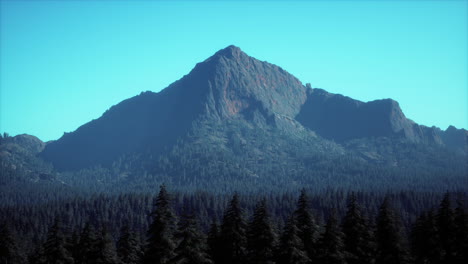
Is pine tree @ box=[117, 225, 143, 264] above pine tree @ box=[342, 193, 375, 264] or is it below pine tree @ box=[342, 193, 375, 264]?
below

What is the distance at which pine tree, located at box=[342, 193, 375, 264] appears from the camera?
52219mm

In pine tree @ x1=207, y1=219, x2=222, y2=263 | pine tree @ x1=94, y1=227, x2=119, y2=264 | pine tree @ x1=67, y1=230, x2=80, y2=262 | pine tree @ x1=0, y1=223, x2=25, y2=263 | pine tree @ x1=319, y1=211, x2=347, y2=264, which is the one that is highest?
pine tree @ x1=319, y1=211, x2=347, y2=264

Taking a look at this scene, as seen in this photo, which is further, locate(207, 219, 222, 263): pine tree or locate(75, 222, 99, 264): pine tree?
locate(75, 222, 99, 264): pine tree

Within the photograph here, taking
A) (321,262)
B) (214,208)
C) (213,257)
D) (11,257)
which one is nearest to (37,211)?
(214,208)

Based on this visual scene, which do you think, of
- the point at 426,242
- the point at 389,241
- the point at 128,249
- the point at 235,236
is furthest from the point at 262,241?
the point at 426,242

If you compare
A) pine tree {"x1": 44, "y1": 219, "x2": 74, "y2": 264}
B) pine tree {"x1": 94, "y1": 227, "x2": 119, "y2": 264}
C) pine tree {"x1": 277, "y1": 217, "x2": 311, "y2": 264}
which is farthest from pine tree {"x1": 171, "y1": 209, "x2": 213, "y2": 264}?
pine tree {"x1": 44, "y1": 219, "x2": 74, "y2": 264}

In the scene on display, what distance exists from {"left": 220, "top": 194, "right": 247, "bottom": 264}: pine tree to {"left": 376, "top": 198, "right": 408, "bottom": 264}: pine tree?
48.8 ft

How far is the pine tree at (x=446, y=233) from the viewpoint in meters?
55.8

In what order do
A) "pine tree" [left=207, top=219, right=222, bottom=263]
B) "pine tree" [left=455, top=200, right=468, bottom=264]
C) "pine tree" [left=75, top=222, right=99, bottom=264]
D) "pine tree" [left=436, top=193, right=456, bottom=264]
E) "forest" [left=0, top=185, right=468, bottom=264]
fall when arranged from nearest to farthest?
"forest" [left=0, top=185, right=468, bottom=264] < "pine tree" [left=455, top=200, right=468, bottom=264] < "pine tree" [left=207, top=219, right=222, bottom=263] < "pine tree" [left=436, top=193, right=456, bottom=264] < "pine tree" [left=75, top=222, right=99, bottom=264]

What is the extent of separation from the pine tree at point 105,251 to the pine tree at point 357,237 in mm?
27354

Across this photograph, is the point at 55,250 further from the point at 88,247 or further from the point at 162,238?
the point at 162,238

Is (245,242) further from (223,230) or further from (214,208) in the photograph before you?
(214,208)

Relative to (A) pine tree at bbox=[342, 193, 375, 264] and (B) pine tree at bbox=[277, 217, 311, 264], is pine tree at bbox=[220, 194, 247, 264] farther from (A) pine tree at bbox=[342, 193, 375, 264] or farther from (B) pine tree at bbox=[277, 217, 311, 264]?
(A) pine tree at bbox=[342, 193, 375, 264]

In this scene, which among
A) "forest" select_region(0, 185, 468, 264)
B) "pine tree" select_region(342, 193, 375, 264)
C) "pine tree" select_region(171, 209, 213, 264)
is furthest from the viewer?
"pine tree" select_region(342, 193, 375, 264)
